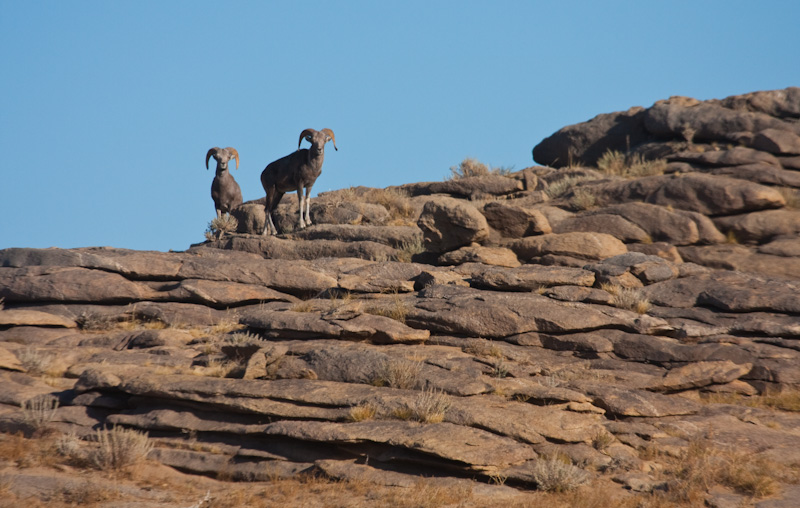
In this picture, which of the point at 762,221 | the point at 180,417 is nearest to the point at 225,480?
the point at 180,417

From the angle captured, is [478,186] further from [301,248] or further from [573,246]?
[573,246]

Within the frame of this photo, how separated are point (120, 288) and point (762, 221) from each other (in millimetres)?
15657

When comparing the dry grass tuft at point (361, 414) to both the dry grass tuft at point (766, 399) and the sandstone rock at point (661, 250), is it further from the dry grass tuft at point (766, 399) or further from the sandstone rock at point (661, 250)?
the sandstone rock at point (661, 250)

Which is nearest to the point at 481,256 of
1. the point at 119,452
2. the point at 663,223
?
the point at 663,223

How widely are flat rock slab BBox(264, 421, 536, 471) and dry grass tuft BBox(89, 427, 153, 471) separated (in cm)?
167

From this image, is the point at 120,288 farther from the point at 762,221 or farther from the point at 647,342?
the point at 762,221

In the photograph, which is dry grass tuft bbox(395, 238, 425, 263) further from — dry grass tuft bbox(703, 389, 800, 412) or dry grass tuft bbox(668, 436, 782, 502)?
dry grass tuft bbox(668, 436, 782, 502)

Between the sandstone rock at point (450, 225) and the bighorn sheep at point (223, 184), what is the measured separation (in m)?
8.09

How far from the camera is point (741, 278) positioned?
45.9 ft

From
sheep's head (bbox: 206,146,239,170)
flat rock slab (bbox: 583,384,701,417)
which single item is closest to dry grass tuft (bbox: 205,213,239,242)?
sheep's head (bbox: 206,146,239,170)

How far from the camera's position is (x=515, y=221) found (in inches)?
679

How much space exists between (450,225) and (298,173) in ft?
20.9

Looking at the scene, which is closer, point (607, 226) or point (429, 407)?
point (429, 407)

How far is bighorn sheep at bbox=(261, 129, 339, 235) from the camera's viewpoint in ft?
67.4
